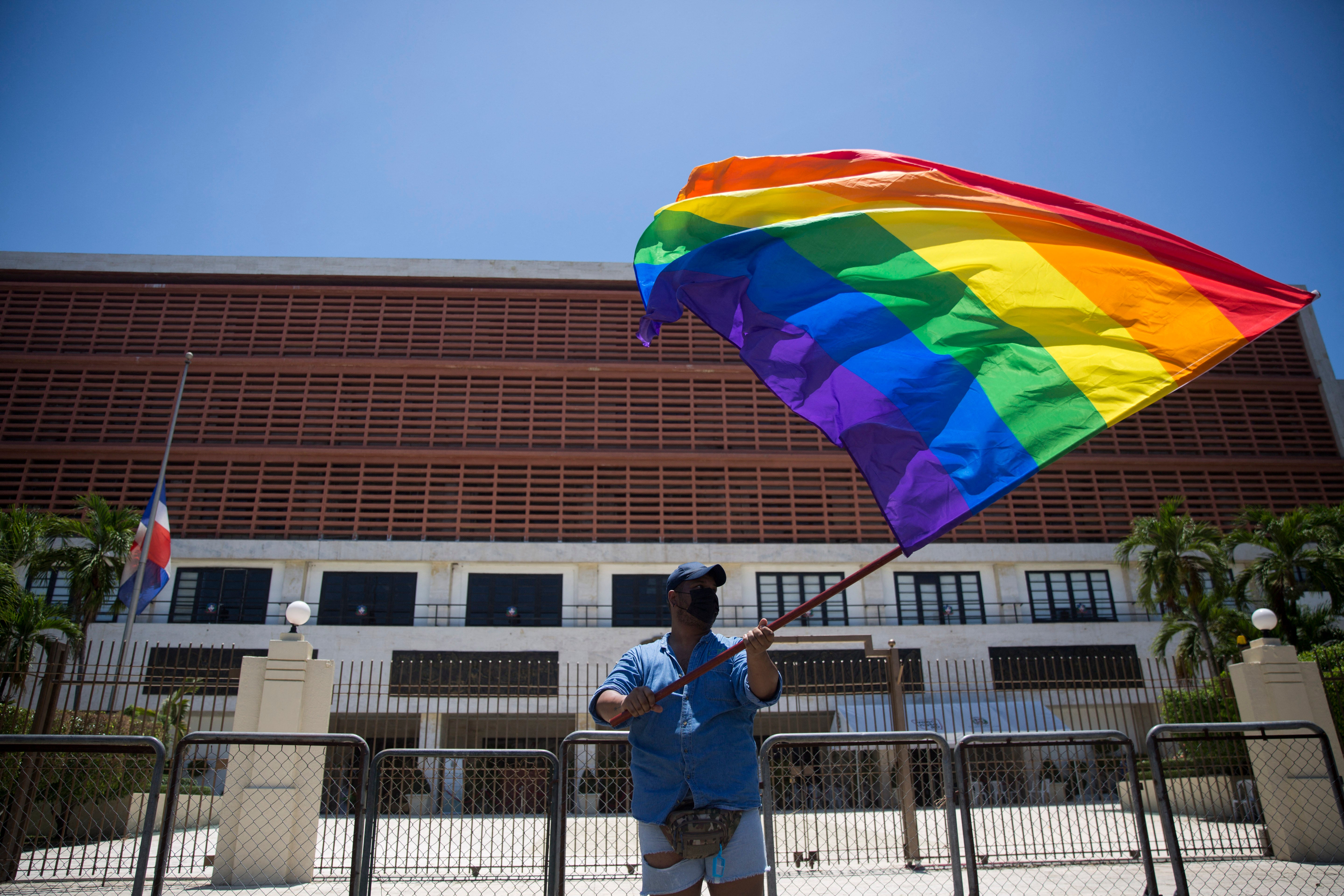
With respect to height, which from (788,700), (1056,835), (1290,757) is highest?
(788,700)

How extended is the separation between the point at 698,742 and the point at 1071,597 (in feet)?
93.0

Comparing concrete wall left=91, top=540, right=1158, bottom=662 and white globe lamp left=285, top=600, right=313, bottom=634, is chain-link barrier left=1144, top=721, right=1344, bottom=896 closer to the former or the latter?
white globe lamp left=285, top=600, right=313, bottom=634

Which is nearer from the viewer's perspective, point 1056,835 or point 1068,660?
point 1056,835

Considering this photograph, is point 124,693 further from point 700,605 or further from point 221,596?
point 700,605

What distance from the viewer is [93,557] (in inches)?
864

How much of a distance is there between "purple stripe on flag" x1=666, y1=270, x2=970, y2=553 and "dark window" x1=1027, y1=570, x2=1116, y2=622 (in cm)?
2643

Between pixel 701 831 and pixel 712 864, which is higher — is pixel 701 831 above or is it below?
above

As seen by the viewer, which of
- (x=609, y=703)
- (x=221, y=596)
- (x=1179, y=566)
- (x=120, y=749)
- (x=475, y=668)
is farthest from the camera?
(x=221, y=596)

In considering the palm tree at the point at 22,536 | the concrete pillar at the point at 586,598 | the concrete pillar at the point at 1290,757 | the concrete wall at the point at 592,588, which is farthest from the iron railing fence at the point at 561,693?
the concrete pillar at the point at 1290,757

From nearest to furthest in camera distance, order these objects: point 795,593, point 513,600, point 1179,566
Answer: point 1179,566 → point 513,600 → point 795,593

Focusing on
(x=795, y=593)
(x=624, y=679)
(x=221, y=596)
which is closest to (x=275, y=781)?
(x=624, y=679)

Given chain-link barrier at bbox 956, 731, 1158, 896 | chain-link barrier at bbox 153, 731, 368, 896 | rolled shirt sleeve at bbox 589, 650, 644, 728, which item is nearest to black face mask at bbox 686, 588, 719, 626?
rolled shirt sleeve at bbox 589, 650, 644, 728

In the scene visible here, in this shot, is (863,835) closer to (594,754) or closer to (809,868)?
(809,868)

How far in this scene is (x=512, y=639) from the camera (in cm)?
2528
